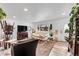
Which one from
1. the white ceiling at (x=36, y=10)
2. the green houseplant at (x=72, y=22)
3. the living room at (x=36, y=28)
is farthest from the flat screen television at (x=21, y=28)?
the green houseplant at (x=72, y=22)

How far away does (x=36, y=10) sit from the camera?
2.67m

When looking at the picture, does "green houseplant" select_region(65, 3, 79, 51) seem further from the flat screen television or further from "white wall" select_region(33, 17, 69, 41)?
the flat screen television

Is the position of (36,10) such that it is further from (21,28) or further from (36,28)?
(21,28)

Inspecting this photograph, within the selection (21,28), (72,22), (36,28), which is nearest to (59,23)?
(72,22)

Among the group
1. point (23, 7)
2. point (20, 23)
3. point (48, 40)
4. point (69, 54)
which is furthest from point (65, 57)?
point (23, 7)

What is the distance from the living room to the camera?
2631mm

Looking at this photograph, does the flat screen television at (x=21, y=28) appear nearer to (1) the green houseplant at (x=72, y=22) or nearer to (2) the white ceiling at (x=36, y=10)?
(2) the white ceiling at (x=36, y=10)

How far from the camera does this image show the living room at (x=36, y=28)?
2.63 meters

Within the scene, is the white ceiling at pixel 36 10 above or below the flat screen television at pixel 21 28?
above

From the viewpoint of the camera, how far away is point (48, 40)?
271 cm

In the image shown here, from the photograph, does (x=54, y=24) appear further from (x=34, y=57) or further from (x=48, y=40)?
(x=34, y=57)

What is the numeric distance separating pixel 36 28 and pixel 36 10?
0.38 metres

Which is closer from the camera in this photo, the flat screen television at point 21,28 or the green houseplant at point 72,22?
the green houseplant at point 72,22

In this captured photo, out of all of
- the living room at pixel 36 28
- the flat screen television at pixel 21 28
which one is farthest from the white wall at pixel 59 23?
the flat screen television at pixel 21 28
